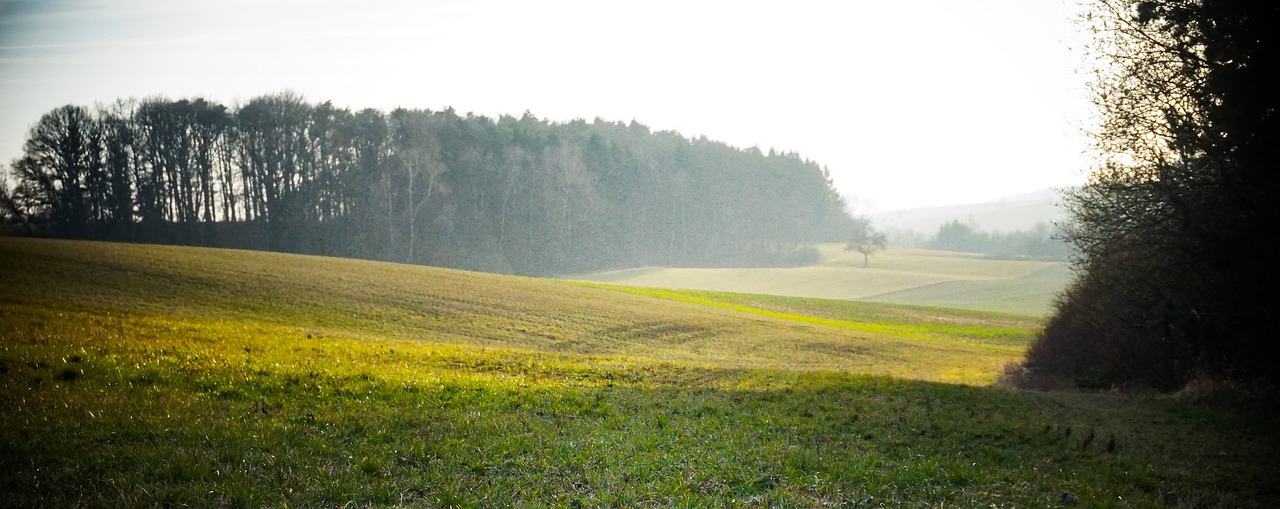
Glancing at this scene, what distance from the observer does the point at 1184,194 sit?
16859mm

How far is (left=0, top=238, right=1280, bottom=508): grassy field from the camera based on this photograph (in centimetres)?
777

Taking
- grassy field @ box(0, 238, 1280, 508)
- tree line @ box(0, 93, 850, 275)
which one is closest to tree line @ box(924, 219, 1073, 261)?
tree line @ box(0, 93, 850, 275)

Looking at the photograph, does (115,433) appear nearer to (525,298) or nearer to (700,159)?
(525,298)

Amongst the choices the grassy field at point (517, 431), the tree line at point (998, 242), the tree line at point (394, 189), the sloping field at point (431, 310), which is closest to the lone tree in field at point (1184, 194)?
the grassy field at point (517, 431)

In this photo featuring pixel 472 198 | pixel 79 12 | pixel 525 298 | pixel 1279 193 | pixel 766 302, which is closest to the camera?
pixel 1279 193

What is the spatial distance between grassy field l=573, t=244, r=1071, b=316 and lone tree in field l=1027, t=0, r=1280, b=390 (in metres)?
59.1

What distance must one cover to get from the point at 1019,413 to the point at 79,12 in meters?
27.8

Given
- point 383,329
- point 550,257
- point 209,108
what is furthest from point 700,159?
point 383,329

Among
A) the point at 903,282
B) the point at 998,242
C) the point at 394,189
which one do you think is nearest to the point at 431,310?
the point at 394,189

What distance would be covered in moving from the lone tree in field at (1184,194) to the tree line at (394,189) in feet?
163

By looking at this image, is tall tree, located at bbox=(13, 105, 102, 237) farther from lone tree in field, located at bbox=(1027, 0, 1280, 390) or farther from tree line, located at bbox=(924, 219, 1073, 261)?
tree line, located at bbox=(924, 219, 1073, 261)

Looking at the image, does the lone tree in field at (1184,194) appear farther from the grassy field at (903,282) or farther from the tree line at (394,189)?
the grassy field at (903,282)

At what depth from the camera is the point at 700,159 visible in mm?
139875

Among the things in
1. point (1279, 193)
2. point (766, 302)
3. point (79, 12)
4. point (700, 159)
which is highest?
point (700, 159)
